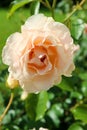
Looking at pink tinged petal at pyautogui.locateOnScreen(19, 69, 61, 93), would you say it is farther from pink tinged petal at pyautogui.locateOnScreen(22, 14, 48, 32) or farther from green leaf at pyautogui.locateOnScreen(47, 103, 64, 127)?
green leaf at pyautogui.locateOnScreen(47, 103, 64, 127)

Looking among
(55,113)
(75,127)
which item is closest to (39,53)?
(75,127)

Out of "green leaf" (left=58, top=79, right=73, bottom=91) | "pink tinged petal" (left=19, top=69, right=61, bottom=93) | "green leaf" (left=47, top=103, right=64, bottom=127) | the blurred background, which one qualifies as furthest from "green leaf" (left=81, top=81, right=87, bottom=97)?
"pink tinged petal" (left=19, top=69, right=61, bottom=93)

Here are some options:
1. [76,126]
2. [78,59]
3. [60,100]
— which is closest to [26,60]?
[76,126]

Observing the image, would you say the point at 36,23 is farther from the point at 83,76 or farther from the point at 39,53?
the point at 83,76

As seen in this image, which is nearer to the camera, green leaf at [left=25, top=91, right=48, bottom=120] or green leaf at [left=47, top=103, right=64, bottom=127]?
green leaf at [left=25, top=91, right=48, bottom=120]

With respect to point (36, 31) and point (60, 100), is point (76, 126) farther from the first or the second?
point (36, 31)

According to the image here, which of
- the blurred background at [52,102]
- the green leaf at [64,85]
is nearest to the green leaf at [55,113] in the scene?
the blurred background at [52,102]
